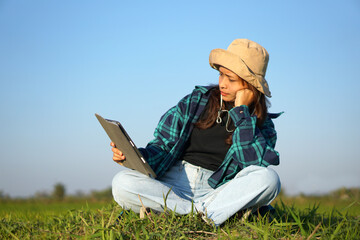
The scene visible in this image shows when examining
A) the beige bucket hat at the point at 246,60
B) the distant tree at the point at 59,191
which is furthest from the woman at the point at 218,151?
the distant tree at the point at 59,191

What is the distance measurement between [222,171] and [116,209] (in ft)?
4.04

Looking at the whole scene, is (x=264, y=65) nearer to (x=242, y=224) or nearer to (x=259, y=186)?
(x=259, y=186)

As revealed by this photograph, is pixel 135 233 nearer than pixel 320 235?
Yes

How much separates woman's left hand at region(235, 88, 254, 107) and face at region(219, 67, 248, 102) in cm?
4

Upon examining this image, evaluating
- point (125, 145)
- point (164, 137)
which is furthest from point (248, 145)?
point (125, 145)

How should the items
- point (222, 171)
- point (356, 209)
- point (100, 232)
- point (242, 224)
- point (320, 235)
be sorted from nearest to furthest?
point (100, 232), point (320, 235), point (242, 224), point (222, 171), point (356, 209)

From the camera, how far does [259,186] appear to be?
355cm

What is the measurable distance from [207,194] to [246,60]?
1423 millimetres

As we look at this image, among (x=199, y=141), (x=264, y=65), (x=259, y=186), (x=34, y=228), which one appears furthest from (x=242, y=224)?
(x=34, y=228)

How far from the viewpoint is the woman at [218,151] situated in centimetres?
363

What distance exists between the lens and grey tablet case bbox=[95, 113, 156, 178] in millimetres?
3284

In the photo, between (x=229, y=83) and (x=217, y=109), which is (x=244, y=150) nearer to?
(x=217, y=109)

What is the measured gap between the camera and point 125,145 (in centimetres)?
341

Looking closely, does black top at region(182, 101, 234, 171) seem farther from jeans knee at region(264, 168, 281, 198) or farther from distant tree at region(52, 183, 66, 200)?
distant tree at region(52, 183, 66, 200)
